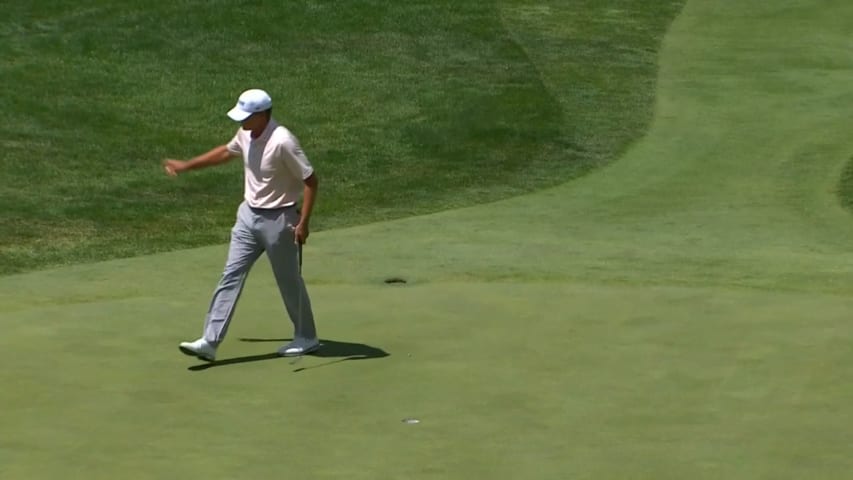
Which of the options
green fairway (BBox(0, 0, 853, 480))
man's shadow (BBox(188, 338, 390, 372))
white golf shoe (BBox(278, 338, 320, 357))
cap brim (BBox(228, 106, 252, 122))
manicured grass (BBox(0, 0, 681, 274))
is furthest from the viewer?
manicured grass (BBox(0, 0, 681, 274))

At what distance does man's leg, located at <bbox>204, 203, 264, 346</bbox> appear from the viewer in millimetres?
12000

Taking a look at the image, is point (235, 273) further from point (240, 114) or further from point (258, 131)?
point (240, 114)

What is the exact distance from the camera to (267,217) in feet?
39.2

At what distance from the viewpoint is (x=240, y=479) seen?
919 cm

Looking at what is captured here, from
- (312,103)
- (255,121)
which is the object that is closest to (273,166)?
(255,121)

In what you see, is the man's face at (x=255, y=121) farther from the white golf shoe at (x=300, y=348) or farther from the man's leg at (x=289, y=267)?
the white golf shoe at (x=300, y=348)

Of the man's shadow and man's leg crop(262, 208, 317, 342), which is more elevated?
man's leg crop(262, 208, 317, 342)

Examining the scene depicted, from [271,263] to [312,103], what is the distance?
579 inches

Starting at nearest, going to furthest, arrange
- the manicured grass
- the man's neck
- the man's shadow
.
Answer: the man's neck, the man's shadow, the manicured grass

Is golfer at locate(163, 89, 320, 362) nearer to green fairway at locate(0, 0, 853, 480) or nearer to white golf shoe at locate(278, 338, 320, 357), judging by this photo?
white golf shoe at locate(278, 338, 320, 357)

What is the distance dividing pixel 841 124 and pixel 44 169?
11.9 metres

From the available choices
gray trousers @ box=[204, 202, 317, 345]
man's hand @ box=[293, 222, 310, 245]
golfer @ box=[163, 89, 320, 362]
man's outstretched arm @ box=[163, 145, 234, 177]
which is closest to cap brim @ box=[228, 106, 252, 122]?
golfer @ box=[163, 89, 320, 362]

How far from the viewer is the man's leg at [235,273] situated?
12000mm

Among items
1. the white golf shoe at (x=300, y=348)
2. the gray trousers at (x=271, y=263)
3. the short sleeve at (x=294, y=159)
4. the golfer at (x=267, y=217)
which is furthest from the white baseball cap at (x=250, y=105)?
the white golf shoe at (x=300, y=348)
